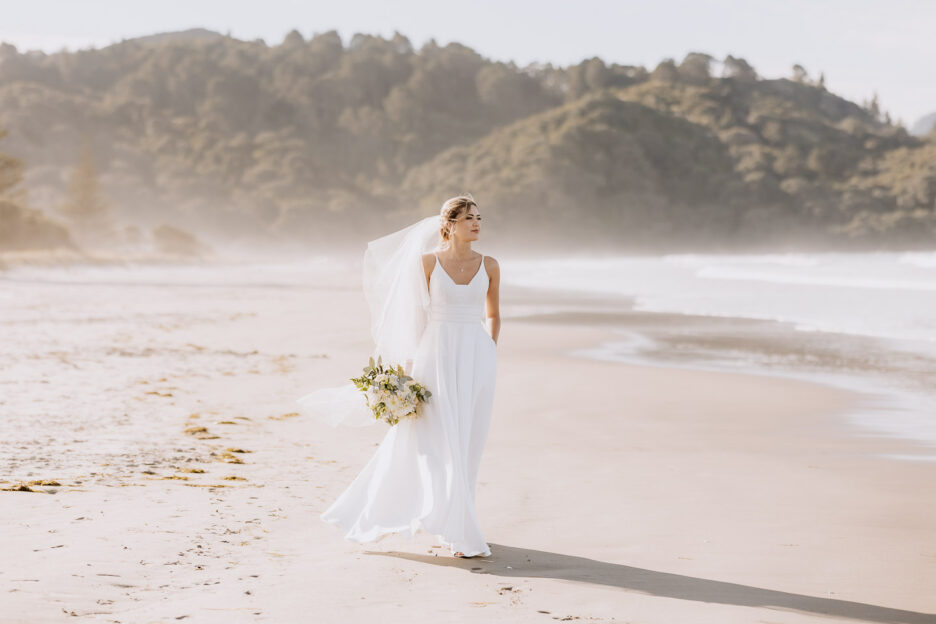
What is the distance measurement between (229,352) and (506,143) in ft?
417

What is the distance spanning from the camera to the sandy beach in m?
4.09

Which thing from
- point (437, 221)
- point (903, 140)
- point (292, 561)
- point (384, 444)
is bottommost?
point (292, 561)

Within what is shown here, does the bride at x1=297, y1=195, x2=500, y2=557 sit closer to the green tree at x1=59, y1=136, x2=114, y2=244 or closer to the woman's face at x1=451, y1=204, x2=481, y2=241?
the woman's face at x1=451, y1=204, x2=481, y2=241

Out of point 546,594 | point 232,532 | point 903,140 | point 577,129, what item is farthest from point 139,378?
point 903,140

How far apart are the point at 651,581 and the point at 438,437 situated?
127cm

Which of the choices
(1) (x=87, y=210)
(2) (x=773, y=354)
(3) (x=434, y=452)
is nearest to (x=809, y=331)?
(2) (x=773, y=354)

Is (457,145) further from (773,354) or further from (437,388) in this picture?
(437,388)

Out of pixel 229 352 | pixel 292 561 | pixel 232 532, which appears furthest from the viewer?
pixel 229 352

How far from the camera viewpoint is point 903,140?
135375 millimetres

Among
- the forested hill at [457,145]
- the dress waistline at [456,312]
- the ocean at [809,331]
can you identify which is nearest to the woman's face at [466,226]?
the dress waistline at [456,312]

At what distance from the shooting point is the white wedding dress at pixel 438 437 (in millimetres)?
4863

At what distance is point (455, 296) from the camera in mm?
5031

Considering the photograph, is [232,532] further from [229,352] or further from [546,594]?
[229,352]

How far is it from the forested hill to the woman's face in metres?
114
